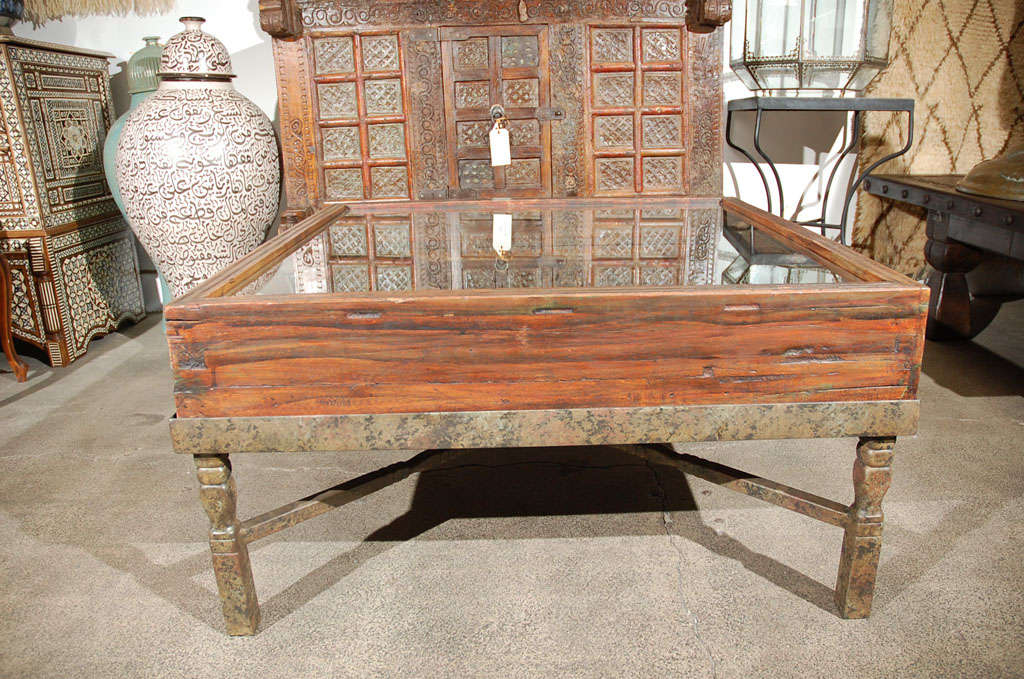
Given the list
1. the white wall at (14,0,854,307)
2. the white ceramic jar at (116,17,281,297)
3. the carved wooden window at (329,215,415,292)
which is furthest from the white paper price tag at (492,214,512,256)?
the white wall at (14,0,854,307)

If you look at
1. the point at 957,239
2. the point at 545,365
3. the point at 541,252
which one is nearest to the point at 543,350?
the point at 545,365

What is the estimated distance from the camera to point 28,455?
241cm

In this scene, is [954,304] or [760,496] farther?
[954,304]

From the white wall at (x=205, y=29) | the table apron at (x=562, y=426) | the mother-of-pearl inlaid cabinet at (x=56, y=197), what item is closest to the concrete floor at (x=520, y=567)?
the table apron at (x=562, y=426)

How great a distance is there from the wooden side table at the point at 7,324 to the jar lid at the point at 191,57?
3.15 ft

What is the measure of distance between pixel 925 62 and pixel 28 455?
3890mm

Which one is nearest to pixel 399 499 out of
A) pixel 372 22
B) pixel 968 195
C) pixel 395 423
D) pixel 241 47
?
pixel 395 423

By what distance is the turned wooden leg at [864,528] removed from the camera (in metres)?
1.44

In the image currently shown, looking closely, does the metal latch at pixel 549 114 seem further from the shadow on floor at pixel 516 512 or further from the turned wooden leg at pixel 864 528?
the turned wooden leg at pixel 864 528

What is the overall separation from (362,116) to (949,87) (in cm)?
264

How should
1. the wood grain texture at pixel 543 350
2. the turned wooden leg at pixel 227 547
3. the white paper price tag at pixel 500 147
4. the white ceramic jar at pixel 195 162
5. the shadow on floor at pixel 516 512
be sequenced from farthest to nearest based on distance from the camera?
the white ceramic jar at pixel 195 162, the white paper price tag at pixel 500 147, the shadow on floor at pixel 516 512, the turned wooden leg at pixel 227 547, the wood grain texture at pixel 543 350

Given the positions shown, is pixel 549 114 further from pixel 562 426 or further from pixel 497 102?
pixel 562 426

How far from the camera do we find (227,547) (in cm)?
147

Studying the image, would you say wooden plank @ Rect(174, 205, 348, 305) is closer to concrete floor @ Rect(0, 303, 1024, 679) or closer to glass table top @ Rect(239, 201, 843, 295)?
glass table top @ Rect(239, 201, 843, 295)
